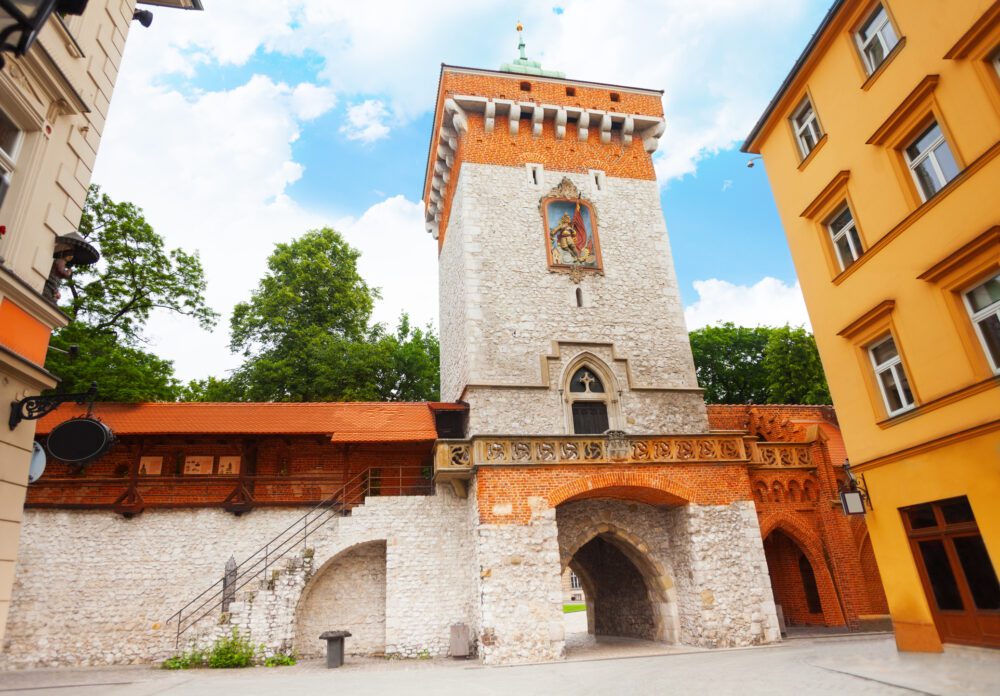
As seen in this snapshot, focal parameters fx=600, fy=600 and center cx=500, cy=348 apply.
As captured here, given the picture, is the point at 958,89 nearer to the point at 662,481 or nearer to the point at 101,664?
the point at 662,481

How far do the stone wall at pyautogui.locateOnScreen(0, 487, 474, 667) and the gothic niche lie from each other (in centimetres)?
741

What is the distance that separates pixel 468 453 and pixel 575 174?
32.2 feet

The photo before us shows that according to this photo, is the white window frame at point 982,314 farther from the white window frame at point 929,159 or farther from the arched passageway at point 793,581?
the arched passageway at point 793,581

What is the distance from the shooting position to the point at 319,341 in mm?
23438

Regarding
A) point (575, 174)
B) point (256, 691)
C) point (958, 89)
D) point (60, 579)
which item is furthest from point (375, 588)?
point (958, 89)

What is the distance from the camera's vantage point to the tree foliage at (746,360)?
87.4ft

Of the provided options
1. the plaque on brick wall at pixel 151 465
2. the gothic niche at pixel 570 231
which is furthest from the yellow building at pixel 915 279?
the plaque on brick wall at pixel 151 465

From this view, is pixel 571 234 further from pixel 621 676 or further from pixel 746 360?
pixel 746 360

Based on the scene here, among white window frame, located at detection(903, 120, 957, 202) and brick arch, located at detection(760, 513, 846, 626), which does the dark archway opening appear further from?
white window frame, located at detection(903, 120, 957, 202)

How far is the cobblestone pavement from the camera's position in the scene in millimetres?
7246

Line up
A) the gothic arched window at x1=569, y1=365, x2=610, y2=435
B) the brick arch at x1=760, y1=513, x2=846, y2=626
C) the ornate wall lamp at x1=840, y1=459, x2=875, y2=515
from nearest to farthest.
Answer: the ornate wall lamp at x1=840, y1=459, x2=875, y2=515 → the brick arch at x1=760, y1=513, x2=846, y2=626 → the gothic arched window at x1=569, y1=365, x2=610, y2=435

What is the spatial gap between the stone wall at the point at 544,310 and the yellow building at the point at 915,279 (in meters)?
5.58

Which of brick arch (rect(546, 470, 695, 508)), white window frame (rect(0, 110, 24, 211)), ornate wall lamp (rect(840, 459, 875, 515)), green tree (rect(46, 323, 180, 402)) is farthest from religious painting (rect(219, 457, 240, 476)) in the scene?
ornate wall lamp (rect(840, 459, 875, 515))

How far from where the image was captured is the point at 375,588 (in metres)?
14.6
